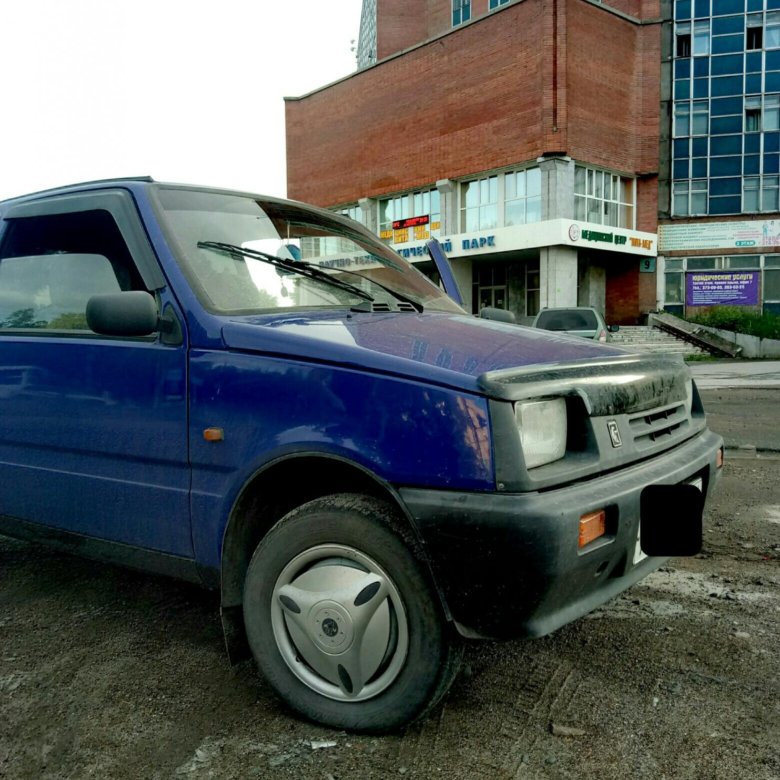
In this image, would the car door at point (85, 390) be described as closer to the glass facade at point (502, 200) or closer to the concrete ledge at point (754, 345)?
the concrete ledge at point (754, 345)

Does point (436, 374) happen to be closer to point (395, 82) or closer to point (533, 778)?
point (533, 778)

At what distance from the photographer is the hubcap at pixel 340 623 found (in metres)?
2.13

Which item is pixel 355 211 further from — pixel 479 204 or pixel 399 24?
pixel 399 24

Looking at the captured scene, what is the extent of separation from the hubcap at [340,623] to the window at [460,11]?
44.4 m

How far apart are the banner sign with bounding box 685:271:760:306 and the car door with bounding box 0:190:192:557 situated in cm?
3565

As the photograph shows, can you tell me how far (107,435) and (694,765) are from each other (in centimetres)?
212

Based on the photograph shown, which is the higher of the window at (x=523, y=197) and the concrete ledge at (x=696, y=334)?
the window at (x=523, y=197)

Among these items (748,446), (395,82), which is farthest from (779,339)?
(748,446)

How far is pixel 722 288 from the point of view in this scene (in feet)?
114

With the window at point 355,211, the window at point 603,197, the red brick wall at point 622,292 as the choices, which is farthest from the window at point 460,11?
the red brick wall at point 622,292

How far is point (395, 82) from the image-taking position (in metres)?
37.8

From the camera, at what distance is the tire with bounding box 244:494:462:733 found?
2.08 meters

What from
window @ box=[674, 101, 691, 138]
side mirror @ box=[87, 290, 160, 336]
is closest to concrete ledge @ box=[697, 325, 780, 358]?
window @ box=[674, 101, 691, 138]

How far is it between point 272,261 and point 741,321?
3186 cm
